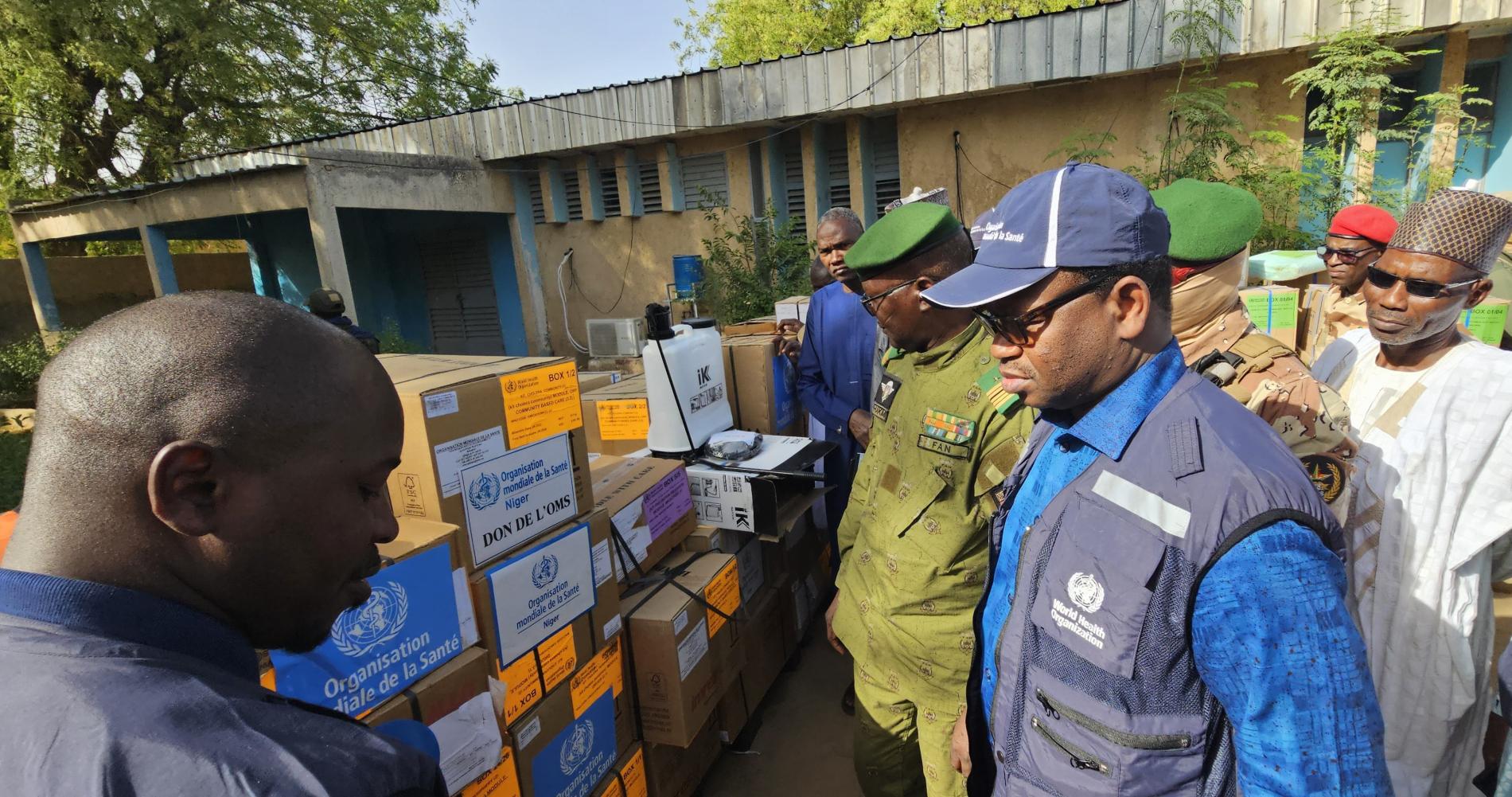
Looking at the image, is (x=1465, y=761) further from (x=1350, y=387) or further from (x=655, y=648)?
(x=655, y=648)

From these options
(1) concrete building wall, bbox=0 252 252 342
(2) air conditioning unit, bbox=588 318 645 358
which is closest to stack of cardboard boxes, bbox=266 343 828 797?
(2) air conditioning unit, bbox=588 318 645 358

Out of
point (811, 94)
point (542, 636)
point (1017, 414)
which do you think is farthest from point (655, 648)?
point (811, 94)

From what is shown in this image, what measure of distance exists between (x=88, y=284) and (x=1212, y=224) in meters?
17.4

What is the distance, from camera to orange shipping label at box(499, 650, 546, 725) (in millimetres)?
1811

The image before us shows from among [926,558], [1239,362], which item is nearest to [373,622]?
[926,558]

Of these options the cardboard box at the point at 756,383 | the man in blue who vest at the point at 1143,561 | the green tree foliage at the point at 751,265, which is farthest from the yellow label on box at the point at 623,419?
the green tree foliage at the point at 751,265

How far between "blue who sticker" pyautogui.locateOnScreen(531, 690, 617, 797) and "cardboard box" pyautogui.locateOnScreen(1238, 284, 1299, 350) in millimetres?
4221

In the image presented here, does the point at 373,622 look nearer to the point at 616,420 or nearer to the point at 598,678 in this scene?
the point at 598,678

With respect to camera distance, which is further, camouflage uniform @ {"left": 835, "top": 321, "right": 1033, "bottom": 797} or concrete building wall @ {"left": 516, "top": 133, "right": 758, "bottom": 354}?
concrete building wall @ {"left": 516, "top": 133, "right": 758, "bottom": 354}

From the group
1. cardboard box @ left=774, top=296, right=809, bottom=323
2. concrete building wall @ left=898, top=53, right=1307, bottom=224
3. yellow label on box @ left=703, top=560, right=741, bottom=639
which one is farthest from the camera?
concrete building wall @ left=898, top=53, right=1307, bottom=224

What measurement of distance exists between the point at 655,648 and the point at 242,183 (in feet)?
28.3

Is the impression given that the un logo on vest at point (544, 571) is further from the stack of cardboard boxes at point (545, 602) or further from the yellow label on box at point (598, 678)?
the yellow label on box at point (598, 678)

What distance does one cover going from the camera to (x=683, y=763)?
8.42 feet

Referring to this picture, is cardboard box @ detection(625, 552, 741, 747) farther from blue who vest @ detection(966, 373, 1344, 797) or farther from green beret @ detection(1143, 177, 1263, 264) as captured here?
green beret @ detection(1143, 177, 1263, 264)
